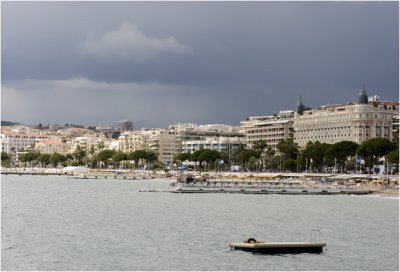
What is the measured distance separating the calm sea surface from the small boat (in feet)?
1.62

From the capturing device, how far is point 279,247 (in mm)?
38219

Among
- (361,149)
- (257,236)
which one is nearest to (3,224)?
(257,236)

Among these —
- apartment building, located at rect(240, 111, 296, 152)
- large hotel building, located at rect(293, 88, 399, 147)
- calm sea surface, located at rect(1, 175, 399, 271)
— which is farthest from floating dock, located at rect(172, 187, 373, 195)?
apartment building, located at rect(240, 111, 296, 152)

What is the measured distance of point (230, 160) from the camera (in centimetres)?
A: 17638

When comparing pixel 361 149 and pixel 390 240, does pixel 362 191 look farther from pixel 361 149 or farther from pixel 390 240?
pixel 390 240

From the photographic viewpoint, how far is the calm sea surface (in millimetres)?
35812

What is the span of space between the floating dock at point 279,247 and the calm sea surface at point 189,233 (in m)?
0.50

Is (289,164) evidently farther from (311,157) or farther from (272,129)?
(272,129)

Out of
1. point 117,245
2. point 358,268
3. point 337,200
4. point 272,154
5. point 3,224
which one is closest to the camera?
point 358,268

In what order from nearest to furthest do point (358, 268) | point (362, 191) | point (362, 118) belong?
1. point (358, 268)
2. point (362, 191)
3. point (362, 118)

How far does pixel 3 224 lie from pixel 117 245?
43.6ft

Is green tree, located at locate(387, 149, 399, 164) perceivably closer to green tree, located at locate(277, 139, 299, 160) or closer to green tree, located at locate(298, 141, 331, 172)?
green tree, located at locate(298, 141, 331, 172)

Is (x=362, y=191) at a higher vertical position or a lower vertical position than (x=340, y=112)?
lower

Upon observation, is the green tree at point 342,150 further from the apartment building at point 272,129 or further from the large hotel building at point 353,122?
the apartment building at point 272,129
